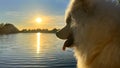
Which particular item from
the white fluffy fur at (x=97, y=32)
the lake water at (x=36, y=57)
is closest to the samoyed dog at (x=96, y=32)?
the white fluffy fur at (x=97, y=32)

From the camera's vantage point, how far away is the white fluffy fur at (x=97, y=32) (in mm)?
4156

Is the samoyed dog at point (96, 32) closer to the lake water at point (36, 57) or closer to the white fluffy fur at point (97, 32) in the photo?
the white fluffy fur at point (97, 32)

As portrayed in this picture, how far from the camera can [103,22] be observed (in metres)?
4.18

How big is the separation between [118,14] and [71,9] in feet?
2.55

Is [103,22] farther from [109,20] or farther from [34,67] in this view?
[34,67]

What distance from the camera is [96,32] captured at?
4.23 metres

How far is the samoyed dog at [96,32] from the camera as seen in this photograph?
4.16 m

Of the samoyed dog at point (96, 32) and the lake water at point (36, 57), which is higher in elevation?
the lake water at point (36, 57)

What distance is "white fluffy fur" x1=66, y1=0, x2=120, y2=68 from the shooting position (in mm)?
4156

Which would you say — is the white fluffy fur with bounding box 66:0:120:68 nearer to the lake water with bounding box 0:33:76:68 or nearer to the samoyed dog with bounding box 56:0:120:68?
the samoyed dog with bounding box 56:0:120:68

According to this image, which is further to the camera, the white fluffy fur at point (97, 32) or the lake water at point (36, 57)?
the lake water at point (36, 57)

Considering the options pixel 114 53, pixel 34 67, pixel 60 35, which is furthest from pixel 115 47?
pixel 34 67

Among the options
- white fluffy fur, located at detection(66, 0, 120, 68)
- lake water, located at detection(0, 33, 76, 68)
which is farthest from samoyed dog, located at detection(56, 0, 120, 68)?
lake water, located at detection(0, 33, 76, 68)

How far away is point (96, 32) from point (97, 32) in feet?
0.06
